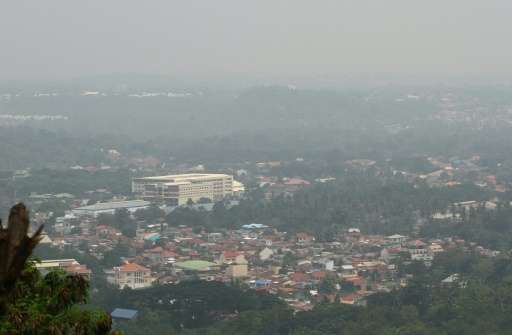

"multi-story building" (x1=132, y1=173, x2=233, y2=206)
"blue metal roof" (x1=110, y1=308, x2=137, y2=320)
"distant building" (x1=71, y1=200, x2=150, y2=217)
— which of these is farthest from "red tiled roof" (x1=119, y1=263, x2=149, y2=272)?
"multi-story building" (x1=132, y1=173, x2=233, y2=206)

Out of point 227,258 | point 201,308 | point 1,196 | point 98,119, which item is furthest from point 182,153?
point 201,308

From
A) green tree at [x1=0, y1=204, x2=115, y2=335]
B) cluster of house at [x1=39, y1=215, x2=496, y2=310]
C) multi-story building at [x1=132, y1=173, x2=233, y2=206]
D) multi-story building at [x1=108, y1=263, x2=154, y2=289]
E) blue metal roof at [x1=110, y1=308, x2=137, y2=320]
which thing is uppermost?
green tree at [x1=0, y1=204, x2=115, y2=335]

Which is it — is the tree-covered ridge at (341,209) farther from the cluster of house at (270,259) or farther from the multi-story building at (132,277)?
the multi-story building at (132,277)

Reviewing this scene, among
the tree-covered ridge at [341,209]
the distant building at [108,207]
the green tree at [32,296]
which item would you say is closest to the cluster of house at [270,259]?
the tree-covered ridge at [341,209]

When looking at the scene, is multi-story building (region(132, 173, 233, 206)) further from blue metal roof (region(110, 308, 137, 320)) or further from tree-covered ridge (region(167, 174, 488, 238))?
blue metal roof (region(110, 308, 137, 320))

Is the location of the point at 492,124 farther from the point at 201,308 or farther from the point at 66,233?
the point at 201,308
